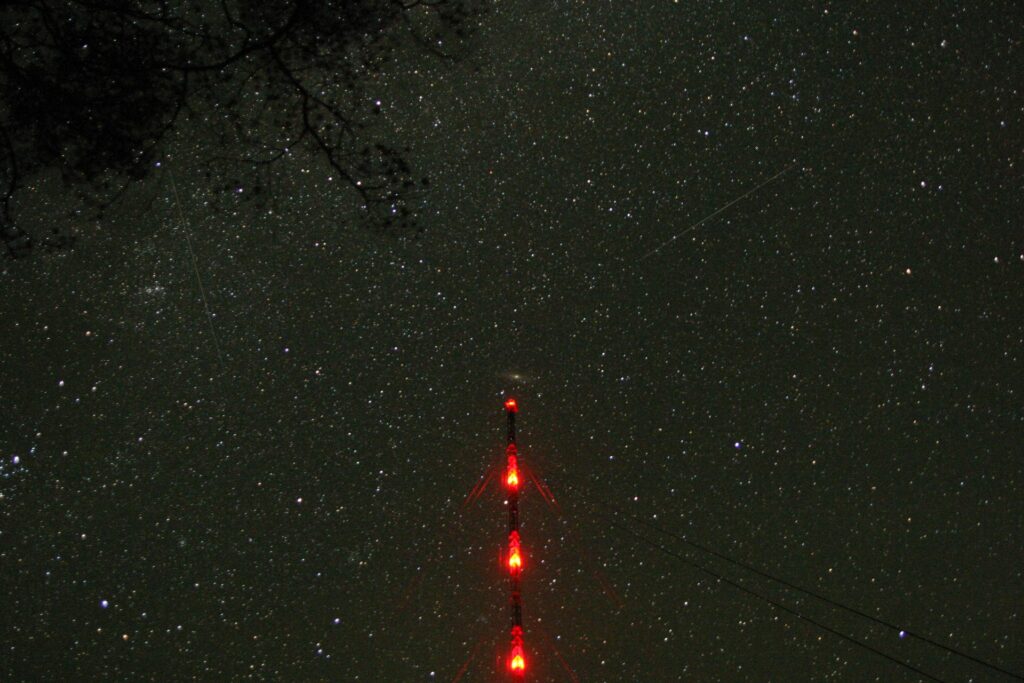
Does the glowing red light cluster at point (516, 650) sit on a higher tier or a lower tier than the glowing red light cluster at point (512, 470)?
lower

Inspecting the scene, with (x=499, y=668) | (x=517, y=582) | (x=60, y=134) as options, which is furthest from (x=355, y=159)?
(x=499, y=668)

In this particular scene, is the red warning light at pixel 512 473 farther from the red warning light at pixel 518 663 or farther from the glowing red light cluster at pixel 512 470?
the red warning light at pixel 518 663

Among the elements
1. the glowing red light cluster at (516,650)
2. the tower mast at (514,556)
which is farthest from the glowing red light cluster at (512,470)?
the glowing red light cluster at (516,650)

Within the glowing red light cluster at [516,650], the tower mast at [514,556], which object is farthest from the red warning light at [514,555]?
the glowing red light cluster at [516,650]

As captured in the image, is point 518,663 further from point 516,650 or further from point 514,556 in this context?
point 514,556

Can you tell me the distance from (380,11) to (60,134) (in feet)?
1.45

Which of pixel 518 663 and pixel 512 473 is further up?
pixel 512 473

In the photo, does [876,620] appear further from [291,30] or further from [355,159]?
[291,30]

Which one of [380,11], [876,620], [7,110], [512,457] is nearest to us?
[7,110]

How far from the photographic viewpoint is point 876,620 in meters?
1.83

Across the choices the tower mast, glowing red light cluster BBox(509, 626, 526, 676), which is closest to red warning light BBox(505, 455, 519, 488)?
the tower mast

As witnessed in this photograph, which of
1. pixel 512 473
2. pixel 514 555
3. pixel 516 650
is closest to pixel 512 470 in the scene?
pixel 512 473

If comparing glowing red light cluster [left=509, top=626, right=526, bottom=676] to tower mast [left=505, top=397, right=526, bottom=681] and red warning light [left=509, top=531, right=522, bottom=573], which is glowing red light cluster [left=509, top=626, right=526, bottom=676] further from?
red warning light [left=509, top=531, right=522, bottom=573]

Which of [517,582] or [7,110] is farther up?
[7,110]
